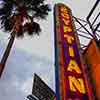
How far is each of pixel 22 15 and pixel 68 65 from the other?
10.3m

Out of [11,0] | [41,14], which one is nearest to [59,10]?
[41,14]

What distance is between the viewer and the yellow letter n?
10.9m

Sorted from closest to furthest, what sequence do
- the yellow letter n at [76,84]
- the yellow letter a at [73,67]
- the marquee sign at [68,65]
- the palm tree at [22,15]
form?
the marquee sign at [68,65]
the yellow letter n at [76,84]
the yellow letter a at [73,67]
the palm tree at [22,15]

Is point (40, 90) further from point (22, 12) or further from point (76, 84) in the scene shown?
point (76, 84)

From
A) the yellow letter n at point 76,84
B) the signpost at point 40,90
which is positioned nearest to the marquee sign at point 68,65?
the yellow letter n at point 76,84

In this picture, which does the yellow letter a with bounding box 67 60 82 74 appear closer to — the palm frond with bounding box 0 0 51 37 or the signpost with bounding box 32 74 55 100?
the palm frond with bounding box 0 0 51 37

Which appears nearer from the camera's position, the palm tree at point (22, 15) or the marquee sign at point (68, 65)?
the marquee sign at point (68, 65)

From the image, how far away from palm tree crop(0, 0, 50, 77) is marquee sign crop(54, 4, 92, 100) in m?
4.41

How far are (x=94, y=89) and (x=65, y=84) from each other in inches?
72.4

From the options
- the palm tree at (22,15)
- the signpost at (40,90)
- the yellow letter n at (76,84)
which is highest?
the palm tree at (22,15)

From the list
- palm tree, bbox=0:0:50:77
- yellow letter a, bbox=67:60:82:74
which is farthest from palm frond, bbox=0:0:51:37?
yellow letter a, bbox=67:60:82:74

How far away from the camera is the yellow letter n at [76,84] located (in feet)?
35.8

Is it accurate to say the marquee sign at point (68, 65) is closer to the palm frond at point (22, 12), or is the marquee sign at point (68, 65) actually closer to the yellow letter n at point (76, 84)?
the yellow letter n at point (76, 84)

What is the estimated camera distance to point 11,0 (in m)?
21.1
